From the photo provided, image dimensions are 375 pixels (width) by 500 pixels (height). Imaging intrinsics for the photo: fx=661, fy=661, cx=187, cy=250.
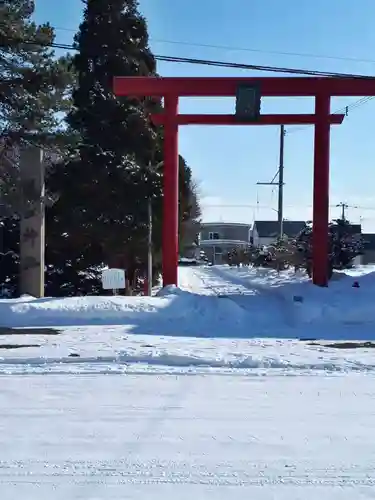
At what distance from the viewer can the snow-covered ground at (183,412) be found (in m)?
4.87

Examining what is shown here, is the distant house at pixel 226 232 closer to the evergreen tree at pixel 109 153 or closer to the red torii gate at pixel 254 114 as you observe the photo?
the evergreen tree at pixel 109 153

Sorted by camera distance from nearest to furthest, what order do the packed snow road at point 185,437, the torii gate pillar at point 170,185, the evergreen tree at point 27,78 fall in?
the packed snow road at point 185,437
the evergreen tree at point 27,78
the torii gate pillar at point 170,185

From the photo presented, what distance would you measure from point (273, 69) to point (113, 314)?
7547 millimetres

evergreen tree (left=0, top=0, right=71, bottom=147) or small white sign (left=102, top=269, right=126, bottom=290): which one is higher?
evergreen tree (left=0, top=0, right=71, bottom=147)

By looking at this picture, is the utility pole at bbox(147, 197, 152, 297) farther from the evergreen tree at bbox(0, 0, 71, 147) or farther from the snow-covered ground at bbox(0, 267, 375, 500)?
the snow-covered ground at bbox(0, 267, 375, 500)

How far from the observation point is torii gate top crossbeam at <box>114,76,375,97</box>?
54.3ft

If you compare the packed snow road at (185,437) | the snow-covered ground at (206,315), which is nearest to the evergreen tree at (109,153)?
the snow-covered ground at (206,315)

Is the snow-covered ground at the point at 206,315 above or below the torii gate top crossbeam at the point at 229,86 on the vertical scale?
→ below

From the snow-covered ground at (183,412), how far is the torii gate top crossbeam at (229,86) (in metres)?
6.25

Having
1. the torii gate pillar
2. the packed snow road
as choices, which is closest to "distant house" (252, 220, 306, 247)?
the torii gate pillar

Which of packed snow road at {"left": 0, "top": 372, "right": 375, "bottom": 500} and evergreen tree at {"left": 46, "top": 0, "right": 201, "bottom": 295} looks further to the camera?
evergreen tree at {"left": 46, "top": 0, "right": 201, "bottom": 295}

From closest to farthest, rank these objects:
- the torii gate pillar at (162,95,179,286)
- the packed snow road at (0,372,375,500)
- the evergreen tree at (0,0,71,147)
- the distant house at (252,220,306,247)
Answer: the packed snow road at (0,372,375,500)
the evergreen tree at (0,0,71,147)
the torii gate pillar at (162,95,179,286)
the distant house at (252,220,306,247)

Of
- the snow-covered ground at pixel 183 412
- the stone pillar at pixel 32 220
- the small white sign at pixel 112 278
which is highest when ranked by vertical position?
the stone pillar at pixel 32 220

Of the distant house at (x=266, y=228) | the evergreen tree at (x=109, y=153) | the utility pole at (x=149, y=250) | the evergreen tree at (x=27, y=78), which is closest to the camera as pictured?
the evergreen tree at (x=27, y=78)
